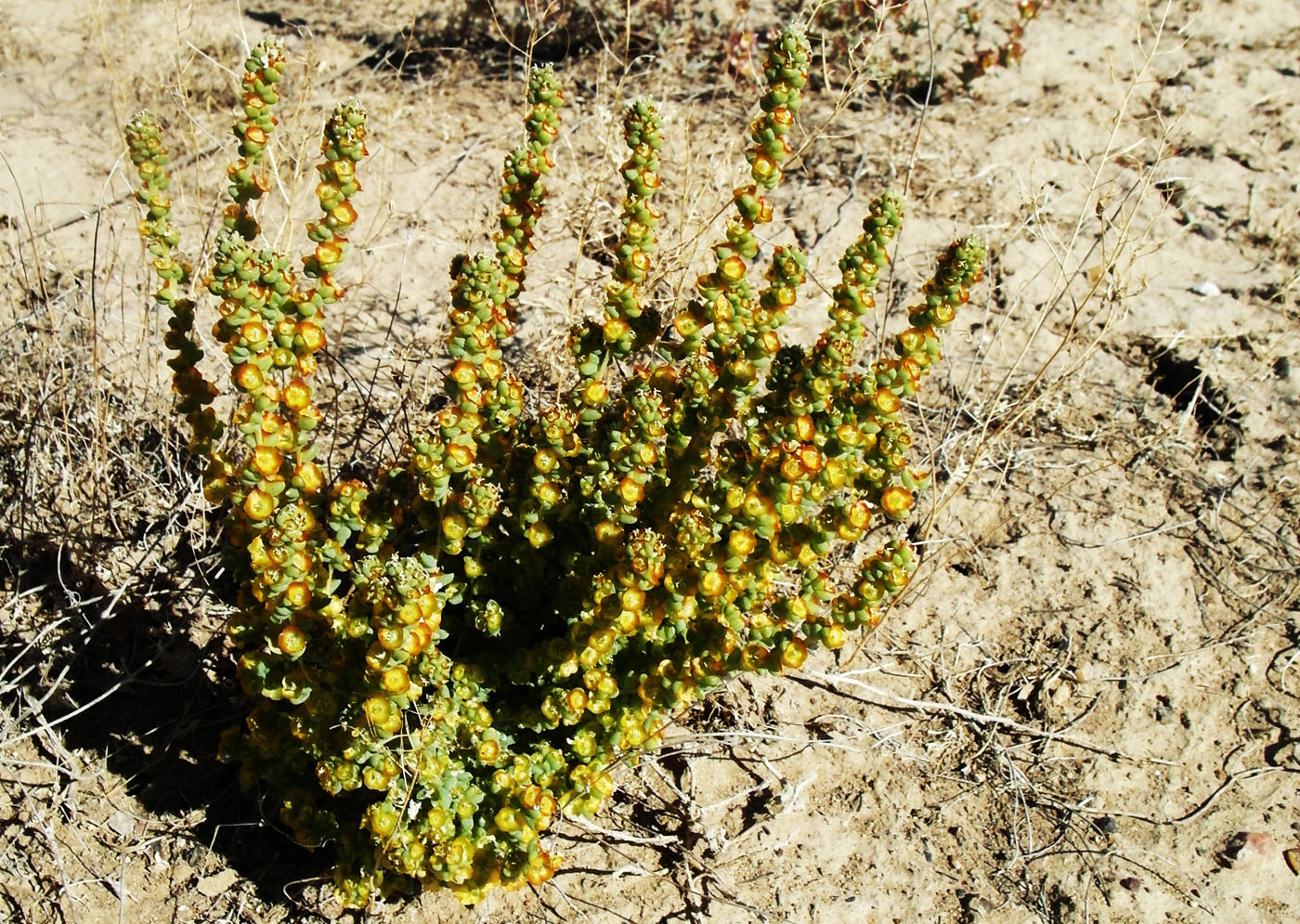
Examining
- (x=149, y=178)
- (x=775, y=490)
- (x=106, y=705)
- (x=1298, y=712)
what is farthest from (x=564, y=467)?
(x=1298, y=712)

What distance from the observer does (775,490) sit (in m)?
2.17

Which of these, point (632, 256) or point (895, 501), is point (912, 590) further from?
point (632, 256)

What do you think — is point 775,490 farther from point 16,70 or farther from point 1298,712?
point 16,70

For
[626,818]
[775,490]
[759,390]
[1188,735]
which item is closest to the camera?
[775,490]

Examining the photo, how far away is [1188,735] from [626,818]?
5.64ft

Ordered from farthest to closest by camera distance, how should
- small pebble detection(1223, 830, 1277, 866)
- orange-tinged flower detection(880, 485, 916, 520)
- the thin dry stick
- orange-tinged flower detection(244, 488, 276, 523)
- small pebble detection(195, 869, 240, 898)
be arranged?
the thin dry stick < small pebble detection(1223, 830, 1277, 866) < small pebble detection(195, 869, 240, 898) < orange-tinged flower detection(880, 485, 916, 520) < orange-tinged flower detection(244, 488, 276, 523)

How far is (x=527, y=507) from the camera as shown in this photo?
8.23 ft

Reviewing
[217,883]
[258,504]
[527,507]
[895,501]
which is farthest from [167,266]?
[217,883]

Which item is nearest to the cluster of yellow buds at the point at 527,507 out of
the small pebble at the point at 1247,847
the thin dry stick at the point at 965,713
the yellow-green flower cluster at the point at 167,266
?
the yellow-green flower cluster at the point at 167,266

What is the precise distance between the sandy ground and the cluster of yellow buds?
60 centimetres

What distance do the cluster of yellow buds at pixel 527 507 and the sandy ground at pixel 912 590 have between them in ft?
1.98

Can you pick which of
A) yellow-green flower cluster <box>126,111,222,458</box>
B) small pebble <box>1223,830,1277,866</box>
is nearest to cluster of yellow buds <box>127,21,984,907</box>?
yellow-green flower cluster <box>126,111,222,458</box>

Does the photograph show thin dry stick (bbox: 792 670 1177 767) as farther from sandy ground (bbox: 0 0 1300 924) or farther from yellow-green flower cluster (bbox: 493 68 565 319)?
yellow-green flower cluster (bbox: 493 68 565 319)

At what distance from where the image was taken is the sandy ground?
9.98ft
